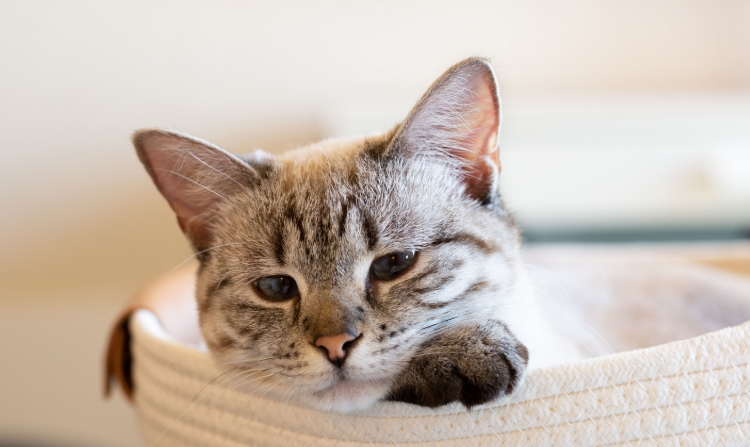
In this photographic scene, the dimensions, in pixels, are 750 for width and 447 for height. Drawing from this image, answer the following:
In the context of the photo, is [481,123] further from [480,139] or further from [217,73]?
[217,73]

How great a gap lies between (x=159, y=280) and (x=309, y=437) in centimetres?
80

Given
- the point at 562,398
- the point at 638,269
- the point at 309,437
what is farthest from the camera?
the point at 638,269

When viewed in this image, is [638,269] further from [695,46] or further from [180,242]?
[180,242]

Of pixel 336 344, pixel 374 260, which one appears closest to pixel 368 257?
pixel 374 260

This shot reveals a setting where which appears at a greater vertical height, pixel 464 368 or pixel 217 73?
pixel 217 73

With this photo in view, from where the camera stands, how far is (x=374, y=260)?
102cm

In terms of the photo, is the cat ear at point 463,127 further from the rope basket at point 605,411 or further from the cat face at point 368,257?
the rope basket at point 605,411

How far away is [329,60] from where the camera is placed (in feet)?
9.18

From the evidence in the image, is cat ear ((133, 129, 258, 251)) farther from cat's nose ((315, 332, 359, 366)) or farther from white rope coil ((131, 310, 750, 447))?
white rope coil ((131, 310, 750, 447))

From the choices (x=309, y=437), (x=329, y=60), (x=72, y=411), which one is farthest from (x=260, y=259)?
(x=72, y=411)

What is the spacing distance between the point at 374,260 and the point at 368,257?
15mm

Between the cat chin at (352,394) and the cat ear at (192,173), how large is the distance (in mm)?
454

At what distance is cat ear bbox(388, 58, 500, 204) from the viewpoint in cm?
104

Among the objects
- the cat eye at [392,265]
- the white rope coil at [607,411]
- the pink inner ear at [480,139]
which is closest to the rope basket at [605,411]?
the white rope coil at [607,411]
